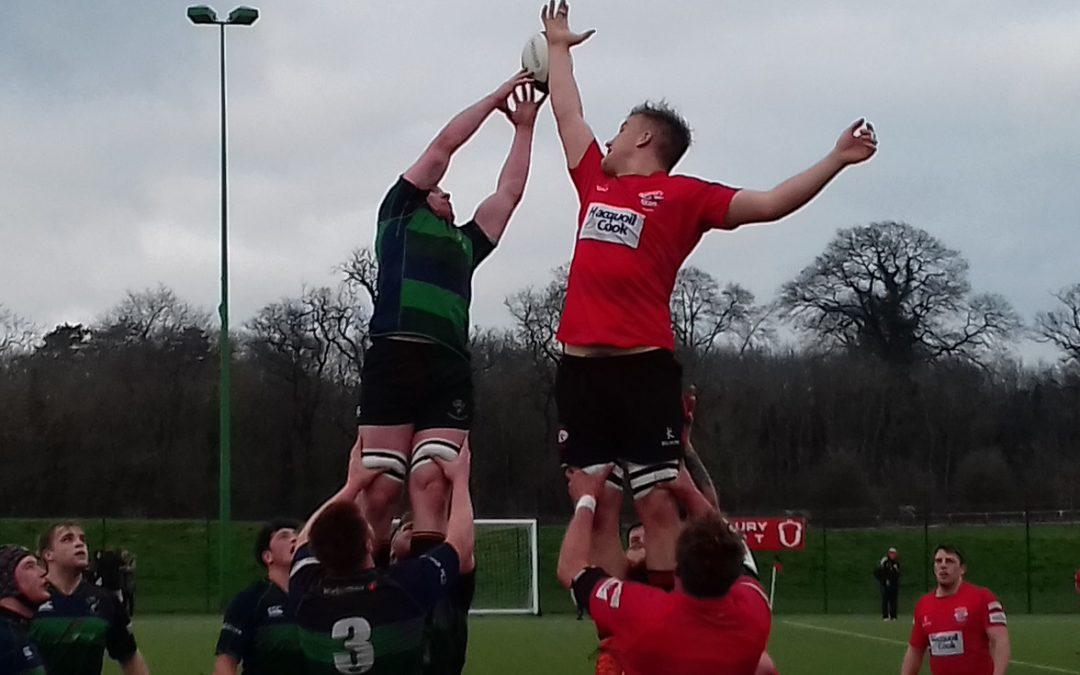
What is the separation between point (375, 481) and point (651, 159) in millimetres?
2084

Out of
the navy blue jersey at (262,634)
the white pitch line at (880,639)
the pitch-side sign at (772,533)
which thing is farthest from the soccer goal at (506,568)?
the navy blue jersey at (262,634)

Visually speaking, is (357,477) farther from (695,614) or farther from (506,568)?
(506,568)

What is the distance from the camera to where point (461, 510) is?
22.0 feet

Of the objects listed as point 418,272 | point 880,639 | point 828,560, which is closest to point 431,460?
point 418,272

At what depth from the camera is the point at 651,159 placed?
7.15 metres

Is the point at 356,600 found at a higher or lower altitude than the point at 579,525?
lower

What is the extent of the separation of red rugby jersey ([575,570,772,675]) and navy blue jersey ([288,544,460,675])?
2.61ft

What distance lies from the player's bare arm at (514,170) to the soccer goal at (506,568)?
32376mm

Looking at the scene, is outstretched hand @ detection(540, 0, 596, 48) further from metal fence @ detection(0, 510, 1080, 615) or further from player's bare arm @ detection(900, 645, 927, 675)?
metal fence @ detection(0, 510, 1080, 615)

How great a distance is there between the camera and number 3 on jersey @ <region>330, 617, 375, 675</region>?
19.7 feet

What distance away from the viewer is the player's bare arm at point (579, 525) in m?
6.23

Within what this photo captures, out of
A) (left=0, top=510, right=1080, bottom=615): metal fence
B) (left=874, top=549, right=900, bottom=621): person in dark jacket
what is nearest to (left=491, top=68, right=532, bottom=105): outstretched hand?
(left=874, top=549, right=900, bottom=621): person in dark jacket

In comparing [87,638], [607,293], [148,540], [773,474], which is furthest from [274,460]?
[607,293]

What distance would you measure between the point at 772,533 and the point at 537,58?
37.8 m
